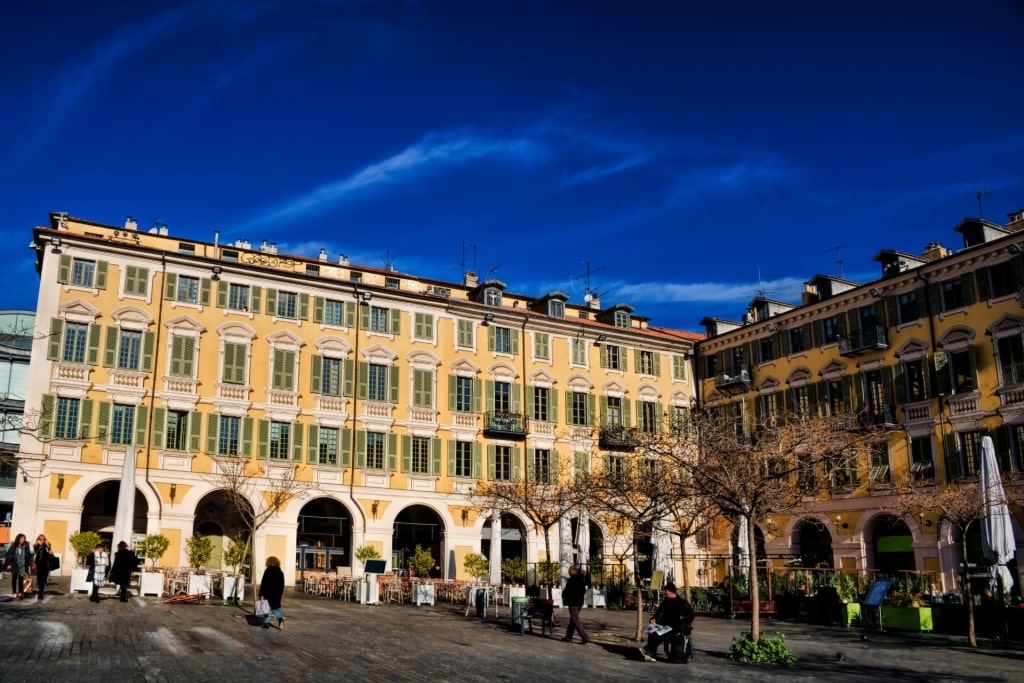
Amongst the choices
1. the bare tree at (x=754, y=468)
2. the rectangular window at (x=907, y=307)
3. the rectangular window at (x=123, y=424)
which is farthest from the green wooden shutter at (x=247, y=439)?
the rectangular window at (x=907, y=307)

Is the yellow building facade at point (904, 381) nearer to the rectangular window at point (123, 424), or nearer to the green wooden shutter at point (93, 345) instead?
the rectangular window at point (123, 424)

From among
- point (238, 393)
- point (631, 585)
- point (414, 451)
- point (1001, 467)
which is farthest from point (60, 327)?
point (1001, 467)

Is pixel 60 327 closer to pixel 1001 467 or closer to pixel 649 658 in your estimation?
pixel 649 658

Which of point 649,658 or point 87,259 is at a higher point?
point 87,259

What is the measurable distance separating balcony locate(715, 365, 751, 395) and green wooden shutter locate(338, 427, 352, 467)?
1966 centimetres

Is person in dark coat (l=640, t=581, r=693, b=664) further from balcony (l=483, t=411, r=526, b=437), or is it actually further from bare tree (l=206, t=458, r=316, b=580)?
balcony (l=483, t=411, r=526, b=437)

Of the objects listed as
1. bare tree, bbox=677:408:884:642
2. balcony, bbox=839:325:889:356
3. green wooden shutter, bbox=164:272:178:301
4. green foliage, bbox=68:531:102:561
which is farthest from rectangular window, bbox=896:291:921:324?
green foliage, bbox=68:531:102:561

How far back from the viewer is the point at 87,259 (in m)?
36.6

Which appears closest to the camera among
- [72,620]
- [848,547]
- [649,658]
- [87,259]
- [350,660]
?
[350,660]

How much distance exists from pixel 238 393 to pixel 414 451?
Answer: 7.99 meters

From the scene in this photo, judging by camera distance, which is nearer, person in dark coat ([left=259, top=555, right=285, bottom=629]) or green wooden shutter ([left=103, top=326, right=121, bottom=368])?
person in dark coat ([left=259, top=555, right=285, bottom=629])

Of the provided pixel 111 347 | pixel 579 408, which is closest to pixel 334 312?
pixel 111 347

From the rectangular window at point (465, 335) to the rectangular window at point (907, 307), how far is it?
18827mm

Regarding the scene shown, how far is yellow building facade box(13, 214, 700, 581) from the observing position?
35344 millimetres
